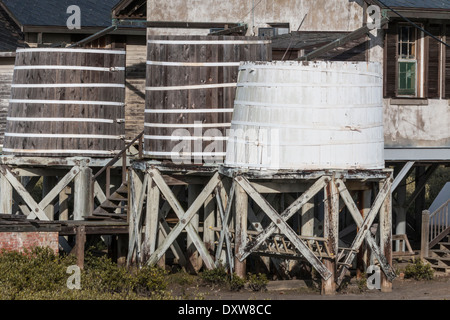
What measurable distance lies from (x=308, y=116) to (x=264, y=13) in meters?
6.68

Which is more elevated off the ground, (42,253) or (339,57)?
(339,57)

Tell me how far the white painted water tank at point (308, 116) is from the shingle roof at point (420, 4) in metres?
4.34

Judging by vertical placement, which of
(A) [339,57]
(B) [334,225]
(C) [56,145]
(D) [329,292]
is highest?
(A) [339,57]

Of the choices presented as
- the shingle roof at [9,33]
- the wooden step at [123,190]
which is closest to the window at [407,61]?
the wooden step at [123,190]

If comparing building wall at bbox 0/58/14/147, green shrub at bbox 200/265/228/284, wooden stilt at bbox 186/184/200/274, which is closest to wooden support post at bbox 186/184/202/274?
wooden stilt at bbox 186/184/200/274

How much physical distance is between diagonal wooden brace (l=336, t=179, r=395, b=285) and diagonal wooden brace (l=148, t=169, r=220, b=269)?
3.01 metres

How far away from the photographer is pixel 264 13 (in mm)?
25922

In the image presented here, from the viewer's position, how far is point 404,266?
80.0 ft

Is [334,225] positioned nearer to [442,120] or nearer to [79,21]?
[442,120]

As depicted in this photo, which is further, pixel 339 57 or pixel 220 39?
pixel 339 57

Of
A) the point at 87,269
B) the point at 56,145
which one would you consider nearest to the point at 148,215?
the point at 87,269

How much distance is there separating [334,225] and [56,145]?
836 centimetres

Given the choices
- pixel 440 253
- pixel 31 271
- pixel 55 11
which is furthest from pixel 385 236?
pixel 55 11
